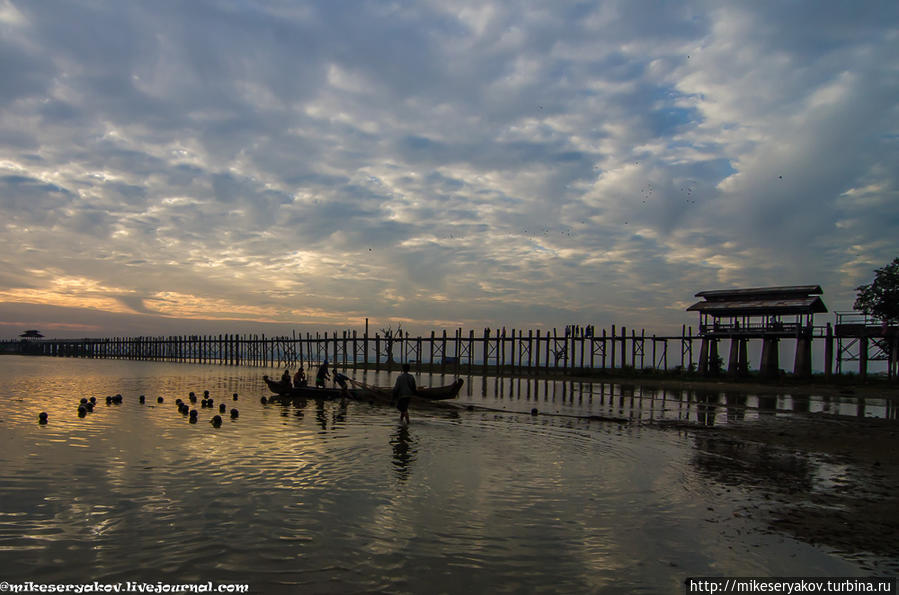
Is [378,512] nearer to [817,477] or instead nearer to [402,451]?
[402,451]

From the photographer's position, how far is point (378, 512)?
8352 mm

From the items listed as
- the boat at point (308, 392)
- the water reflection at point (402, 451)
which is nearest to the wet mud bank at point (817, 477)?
the water reflection at point (402, 451)

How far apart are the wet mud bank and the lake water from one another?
1.11ft

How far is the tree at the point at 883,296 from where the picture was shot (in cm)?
4188

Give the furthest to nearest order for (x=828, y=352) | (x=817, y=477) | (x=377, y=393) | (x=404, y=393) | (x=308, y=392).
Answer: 1. (x=828, y=352)
2. (x=308, y=392)
3. (x=377, y=393)
4. (x=404, y=393)
5. (x=817, y=477)

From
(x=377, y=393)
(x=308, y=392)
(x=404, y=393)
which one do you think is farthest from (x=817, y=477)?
(x=308, y=392)

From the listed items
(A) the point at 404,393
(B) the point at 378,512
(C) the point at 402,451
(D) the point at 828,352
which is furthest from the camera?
(D) the point at 828,352

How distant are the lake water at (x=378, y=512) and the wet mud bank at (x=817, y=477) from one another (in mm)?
339

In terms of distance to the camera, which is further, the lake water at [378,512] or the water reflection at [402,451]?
the water reflection at [402,451]

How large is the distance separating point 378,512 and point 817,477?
30.5 feet

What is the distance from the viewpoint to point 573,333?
55.9m

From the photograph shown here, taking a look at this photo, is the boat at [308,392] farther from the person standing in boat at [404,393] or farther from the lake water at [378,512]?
the lake water at [378,512]

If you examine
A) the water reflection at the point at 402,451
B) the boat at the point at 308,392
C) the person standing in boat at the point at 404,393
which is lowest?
the boat at the point at 308,392

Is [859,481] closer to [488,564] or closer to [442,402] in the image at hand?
[488,564]
